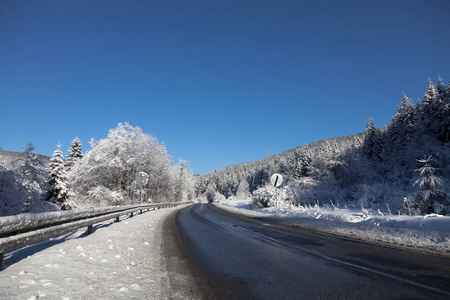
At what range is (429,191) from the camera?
478 inches

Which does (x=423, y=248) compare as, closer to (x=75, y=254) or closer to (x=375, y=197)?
(x=75, y=254)

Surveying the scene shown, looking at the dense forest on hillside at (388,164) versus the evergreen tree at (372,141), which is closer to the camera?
the dense forest on hillside at (388,164)

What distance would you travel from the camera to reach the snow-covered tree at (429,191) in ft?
39.0

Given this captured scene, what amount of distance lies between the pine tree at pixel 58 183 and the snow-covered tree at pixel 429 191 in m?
32.7

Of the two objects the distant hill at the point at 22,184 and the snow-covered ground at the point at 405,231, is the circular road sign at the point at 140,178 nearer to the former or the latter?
the distant hill at the point at 22,184

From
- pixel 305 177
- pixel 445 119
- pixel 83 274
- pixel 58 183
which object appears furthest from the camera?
pixel 305 177

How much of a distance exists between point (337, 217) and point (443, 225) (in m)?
6.04

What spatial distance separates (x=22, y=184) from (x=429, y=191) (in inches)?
1115

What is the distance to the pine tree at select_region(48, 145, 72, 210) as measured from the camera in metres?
27.5

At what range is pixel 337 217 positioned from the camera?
13.9m

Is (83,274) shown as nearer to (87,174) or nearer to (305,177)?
(87,174)

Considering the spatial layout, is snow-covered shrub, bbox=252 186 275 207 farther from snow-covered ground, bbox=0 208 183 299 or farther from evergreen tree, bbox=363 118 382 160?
evergreen tree, bbox=363 118 382 160

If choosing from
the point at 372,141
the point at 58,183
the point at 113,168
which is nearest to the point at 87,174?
the point at 113,168

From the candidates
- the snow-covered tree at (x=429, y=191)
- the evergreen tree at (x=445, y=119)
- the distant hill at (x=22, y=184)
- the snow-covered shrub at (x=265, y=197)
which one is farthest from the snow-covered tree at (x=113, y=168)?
the evergreen tree at (x=445, y=119)
